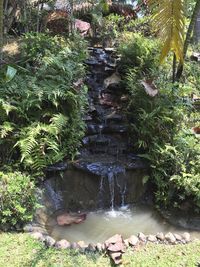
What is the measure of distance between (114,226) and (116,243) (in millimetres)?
1007

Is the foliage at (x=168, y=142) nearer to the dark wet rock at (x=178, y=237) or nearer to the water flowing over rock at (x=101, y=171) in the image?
the water flowing over rock at (x=101, y=171)

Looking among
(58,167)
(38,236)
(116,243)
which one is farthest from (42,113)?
(116,243)

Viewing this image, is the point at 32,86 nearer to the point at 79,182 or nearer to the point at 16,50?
the point at 79,182

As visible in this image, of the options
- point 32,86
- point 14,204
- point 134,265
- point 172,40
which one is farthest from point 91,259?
point 172,40

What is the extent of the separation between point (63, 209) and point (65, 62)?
8.73ft

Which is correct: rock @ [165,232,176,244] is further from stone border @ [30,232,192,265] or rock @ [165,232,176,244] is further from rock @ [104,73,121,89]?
rock @ [104,73,121,89]

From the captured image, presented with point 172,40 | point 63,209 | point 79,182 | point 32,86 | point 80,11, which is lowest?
point 63,209

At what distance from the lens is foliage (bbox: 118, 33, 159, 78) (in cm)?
749

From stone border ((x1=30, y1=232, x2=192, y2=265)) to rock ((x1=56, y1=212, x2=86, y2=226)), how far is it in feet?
1.88

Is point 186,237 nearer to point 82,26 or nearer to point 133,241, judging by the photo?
point 133,241

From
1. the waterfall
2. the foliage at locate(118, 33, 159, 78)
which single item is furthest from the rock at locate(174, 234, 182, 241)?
the foliage at locate(118, 33, 159, 78)

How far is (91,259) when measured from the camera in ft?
13.1

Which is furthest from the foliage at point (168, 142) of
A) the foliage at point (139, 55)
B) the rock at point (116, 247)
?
the rock at point (116, 247)

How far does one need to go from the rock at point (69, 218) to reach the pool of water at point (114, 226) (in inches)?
2.6
